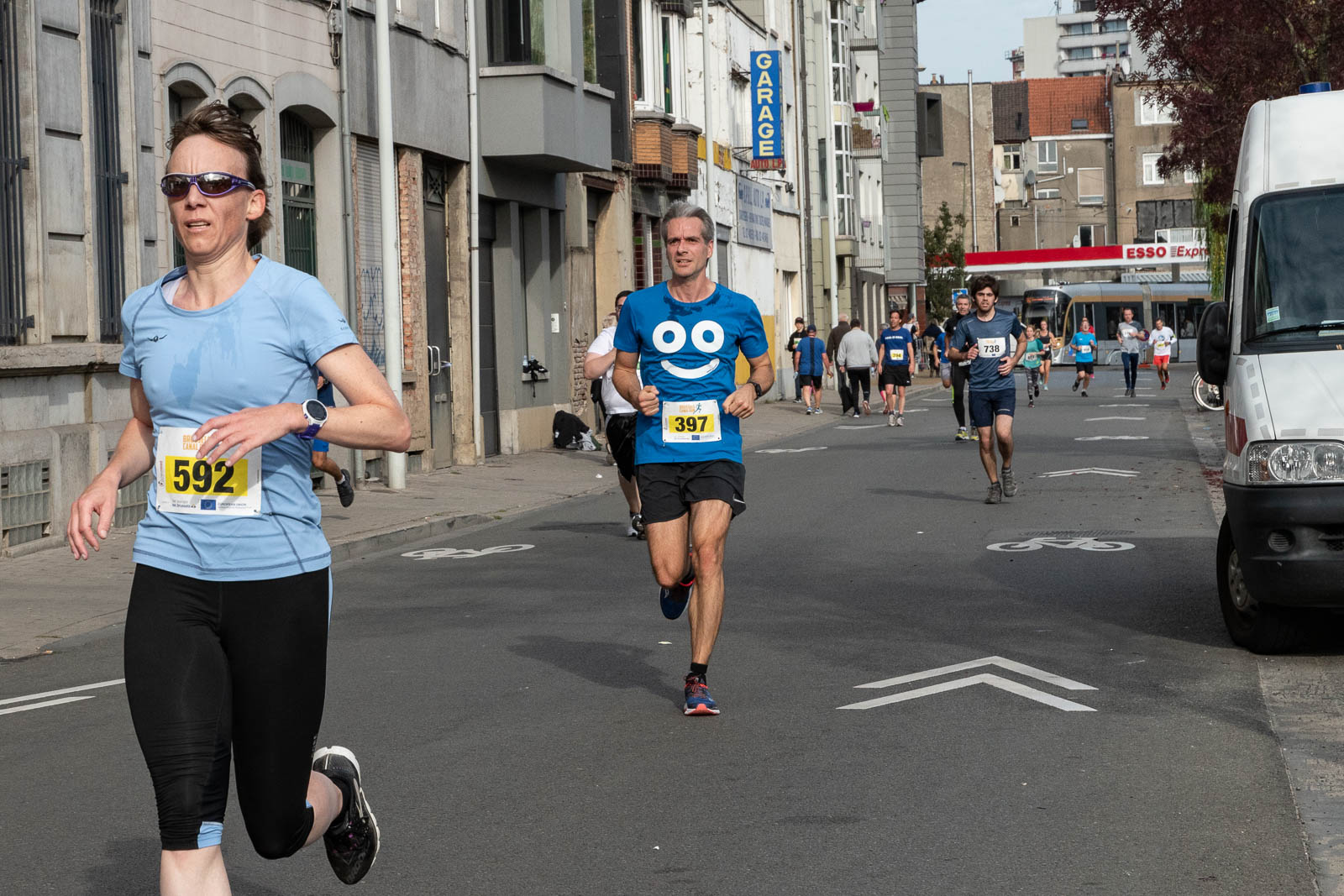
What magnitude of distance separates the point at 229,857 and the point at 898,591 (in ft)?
20.2

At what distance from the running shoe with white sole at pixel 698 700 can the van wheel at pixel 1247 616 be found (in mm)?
2464

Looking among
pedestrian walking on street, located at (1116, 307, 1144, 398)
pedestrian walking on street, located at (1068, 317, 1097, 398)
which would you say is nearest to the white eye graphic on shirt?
pedestrian walking on street, located at (1116, 307, 1144, 398)

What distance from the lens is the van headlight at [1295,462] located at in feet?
26.4

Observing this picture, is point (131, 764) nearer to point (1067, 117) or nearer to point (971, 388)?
point (971, 388)

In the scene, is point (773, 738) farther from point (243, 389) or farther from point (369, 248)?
point (369, 248)

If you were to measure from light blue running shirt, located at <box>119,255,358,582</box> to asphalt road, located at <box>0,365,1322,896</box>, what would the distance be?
59.3 inches

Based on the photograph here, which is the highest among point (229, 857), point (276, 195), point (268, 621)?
point (276, 195)

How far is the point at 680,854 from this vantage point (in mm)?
5445

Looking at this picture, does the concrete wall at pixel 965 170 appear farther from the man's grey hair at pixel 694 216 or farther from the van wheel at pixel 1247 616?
the man's grey hair at pixel 694 216

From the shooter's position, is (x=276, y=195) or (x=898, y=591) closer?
(x=898, y=591)

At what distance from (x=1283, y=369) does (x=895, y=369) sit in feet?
78.6

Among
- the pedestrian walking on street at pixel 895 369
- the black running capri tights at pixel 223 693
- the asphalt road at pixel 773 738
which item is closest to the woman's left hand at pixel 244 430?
the black running capri tights at pixel 223 693

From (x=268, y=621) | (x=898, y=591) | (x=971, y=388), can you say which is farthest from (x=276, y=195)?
(x=268, y=621)

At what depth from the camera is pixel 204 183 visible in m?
3.98
